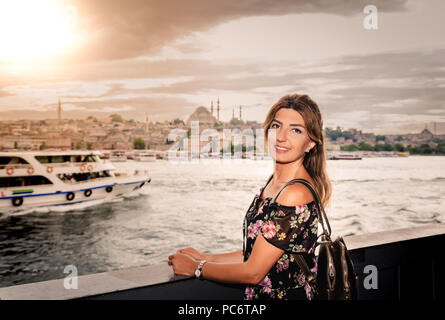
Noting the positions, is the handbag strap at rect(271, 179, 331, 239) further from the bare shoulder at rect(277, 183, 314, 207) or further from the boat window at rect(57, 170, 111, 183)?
the boat window at rect(57, 170, 111, 183)

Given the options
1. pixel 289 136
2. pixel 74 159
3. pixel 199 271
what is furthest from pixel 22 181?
pixel 289 136

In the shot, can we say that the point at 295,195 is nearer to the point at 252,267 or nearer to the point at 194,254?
the point at 252,267

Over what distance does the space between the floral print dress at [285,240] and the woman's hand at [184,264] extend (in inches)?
4.8

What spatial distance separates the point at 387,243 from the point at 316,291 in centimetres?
57

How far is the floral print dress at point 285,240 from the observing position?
0.69m

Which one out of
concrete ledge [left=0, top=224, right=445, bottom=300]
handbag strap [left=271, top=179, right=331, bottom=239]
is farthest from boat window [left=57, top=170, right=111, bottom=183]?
handbag strap [left=271, top=179, right=331, bottom=239]

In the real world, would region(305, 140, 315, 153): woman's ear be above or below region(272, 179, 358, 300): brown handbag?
above

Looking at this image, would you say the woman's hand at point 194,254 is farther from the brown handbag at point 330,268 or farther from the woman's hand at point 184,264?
the brown handbag at point 330,268

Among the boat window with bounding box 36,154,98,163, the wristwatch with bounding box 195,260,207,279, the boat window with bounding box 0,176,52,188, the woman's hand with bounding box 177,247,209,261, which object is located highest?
the woman's hand with bounding box 177,247,209,261

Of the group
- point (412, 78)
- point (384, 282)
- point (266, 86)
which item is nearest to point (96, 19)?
point (266, 86)

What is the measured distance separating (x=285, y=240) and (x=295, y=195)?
81mm

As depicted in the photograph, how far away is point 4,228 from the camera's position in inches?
920

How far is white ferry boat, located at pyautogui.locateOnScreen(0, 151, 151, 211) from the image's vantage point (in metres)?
16.6

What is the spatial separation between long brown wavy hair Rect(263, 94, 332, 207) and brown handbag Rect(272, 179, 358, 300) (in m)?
0.07
